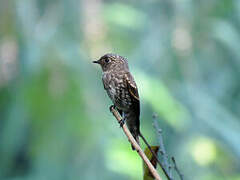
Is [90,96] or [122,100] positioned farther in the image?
[90,96]

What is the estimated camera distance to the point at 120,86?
3729mm

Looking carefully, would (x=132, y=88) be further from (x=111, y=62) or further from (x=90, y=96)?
(x=90, y=96)

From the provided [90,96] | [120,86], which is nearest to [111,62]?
[120,86]

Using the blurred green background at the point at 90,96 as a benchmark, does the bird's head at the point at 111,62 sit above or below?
below

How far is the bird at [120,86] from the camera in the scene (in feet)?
12.1

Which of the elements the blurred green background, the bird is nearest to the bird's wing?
the bird

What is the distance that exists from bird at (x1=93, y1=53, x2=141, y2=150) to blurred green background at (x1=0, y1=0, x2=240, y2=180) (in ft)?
2.42

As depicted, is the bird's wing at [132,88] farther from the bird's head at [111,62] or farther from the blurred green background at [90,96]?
the blurred green background at [90,96]

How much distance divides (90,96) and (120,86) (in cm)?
91

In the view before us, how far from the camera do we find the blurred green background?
15.2ft

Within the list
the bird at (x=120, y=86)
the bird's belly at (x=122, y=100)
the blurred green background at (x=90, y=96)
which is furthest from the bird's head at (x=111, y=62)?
the blurred green background at (x=90, y=96)

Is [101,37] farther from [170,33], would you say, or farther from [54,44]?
[170,33]

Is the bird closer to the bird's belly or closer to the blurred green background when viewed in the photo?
the bird's belly

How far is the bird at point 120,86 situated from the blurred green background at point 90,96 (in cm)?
74
